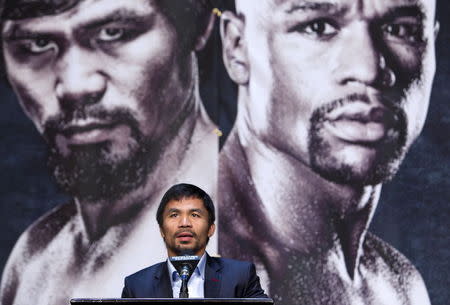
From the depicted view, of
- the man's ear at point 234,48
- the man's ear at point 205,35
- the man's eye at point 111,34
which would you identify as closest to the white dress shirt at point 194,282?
the man's ear at point 234,48

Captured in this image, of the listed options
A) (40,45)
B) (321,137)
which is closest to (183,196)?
(321,137)

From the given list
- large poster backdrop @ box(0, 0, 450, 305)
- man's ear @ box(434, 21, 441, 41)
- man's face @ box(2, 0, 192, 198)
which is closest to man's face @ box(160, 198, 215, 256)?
large poster backdrop @ box(0, 0, 450, 305)

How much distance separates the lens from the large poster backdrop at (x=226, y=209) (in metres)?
3.72

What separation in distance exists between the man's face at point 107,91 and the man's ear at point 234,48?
210 millimetres

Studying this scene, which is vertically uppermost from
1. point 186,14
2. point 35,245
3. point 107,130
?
point 186,14

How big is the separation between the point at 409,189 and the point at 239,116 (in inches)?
36.9

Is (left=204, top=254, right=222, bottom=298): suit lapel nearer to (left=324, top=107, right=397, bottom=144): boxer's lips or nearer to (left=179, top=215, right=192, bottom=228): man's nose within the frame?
(left=179, top=215, right=192, bottom=228): man's nose

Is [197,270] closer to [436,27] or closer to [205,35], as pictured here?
[205,35]

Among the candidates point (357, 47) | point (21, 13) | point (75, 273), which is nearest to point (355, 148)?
point (357, 47)

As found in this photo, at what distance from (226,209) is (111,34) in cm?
110

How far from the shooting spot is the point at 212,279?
2.18 m

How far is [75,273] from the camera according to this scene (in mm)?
3777

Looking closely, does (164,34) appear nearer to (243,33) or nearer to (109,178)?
(243,33)

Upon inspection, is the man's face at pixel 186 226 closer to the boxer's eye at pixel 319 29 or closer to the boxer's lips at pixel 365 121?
the boxer's lips at pixel 365 121
